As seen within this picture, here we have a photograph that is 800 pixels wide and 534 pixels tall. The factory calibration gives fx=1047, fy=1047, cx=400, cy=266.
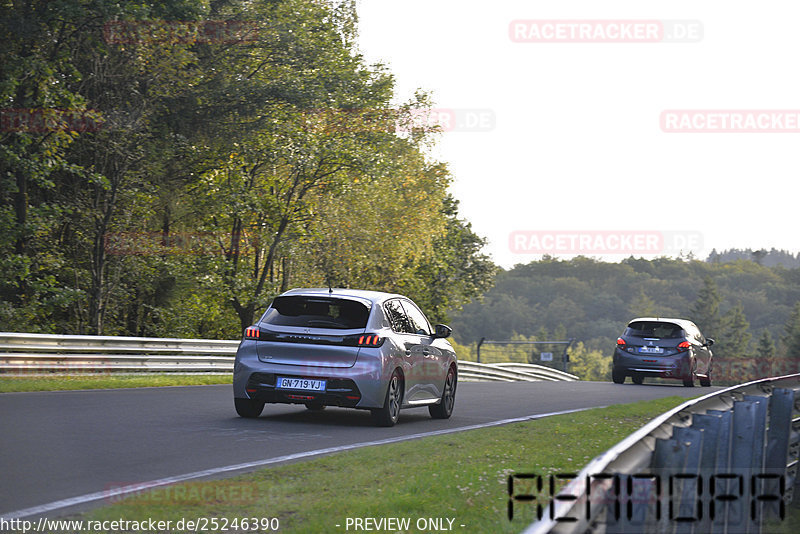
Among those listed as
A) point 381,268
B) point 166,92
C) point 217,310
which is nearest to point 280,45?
point 166,92

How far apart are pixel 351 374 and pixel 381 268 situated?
36029 mm

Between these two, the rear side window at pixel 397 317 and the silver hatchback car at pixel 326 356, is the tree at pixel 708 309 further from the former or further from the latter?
the silver hatchback car at pixel 326 356

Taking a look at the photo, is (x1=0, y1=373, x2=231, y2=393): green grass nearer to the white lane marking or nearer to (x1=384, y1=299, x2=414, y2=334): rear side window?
(x1=384, y1=299, x2=414, y2=334): rear side window

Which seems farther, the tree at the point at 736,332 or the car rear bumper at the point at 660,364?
the tree at the point at 736,332

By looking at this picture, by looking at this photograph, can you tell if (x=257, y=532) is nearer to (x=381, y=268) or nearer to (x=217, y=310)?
(x=217, y=310)

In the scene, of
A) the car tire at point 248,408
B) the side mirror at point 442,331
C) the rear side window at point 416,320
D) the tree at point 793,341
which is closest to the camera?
the car tire at point 248,408

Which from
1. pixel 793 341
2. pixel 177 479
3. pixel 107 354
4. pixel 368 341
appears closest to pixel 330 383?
pixel 368 341

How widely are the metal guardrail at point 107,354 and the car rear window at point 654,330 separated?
1039cm

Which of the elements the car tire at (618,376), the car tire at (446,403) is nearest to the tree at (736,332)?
the car tire at (618,376)

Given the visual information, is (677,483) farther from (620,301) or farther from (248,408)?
(620,301)

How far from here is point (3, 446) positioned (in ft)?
30.0

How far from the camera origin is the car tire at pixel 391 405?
41.8 ft

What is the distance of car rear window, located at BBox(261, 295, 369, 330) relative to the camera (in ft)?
41.9

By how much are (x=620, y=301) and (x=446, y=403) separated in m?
183
